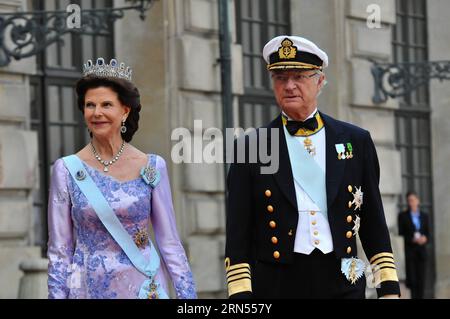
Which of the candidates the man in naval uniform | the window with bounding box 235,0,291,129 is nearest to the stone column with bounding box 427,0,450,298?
the window with bounding box 235,0,291,129

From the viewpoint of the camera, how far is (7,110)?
43.7 ft

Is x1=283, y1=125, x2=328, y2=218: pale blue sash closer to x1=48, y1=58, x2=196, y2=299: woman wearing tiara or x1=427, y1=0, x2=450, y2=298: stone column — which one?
x1=48, y1=58, x2=196, y2=299: woman wearing tiara

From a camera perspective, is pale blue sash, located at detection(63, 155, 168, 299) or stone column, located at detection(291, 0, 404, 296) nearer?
pale blue sash, located at detection(63, 155, 168, 299)

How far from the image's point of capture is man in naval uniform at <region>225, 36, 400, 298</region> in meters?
6.23

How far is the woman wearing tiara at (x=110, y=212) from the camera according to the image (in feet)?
21.4

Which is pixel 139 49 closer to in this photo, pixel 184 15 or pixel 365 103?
pixel 184 15

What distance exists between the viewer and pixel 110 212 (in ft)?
21.5

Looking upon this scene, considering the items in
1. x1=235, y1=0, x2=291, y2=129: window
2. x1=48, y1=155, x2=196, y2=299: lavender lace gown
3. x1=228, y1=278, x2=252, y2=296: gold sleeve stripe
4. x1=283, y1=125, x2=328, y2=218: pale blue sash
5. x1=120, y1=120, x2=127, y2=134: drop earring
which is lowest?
x1=228, y1=278, x2=252, y2=296: gold sleeve stripe

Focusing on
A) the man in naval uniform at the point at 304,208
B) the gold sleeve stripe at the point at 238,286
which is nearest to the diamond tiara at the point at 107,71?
the man in naval uniform at the point at 304,208

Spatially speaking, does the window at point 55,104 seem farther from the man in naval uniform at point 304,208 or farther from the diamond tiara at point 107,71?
the man in naval uniform at point 304,208

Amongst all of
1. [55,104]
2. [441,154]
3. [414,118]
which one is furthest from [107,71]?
[441,154]

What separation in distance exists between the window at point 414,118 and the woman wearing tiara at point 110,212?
43.5 ft
